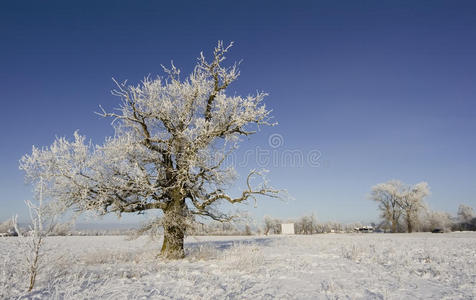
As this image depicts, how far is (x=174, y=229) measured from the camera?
1254cm

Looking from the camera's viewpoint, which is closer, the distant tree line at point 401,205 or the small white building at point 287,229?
the distant tree line at point 401,205

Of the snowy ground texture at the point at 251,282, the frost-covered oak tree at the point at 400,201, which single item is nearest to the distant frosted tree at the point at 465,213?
the frost-covered oak tree at the point at 400,201

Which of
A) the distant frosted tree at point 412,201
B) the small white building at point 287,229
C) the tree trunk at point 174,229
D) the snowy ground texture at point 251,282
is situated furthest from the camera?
the small white building at point 287,229

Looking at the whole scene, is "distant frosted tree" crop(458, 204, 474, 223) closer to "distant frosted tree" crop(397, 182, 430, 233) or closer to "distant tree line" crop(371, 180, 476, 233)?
"distant tree line" crop(371, 180, 476, 233)

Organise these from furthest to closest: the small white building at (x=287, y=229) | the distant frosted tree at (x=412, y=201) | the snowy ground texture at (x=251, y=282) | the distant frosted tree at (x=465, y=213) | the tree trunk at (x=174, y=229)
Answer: the small white building at (x=287, y=229) → the distant frosted tree at (x=465, y=213) → the distant frosted tree at (x=412, y=201) → the tree trunk at (x=174, y=229) → the snowy ground texture at (x=251, y=282)

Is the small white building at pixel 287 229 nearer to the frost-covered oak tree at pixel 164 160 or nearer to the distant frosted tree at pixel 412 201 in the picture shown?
the distant frosted tree at pixel 412 201

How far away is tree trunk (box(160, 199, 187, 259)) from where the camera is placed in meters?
12.0

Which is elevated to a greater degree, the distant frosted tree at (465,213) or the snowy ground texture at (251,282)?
the distant frosted tree at (465,213)

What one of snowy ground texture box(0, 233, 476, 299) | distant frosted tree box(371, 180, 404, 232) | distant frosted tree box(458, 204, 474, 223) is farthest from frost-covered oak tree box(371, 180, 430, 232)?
snowy ground texture box(0, 233, 476, 299)

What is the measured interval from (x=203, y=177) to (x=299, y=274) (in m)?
6.38

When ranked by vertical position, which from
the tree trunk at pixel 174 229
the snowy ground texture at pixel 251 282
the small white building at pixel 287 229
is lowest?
the small white building at pixel 287 229

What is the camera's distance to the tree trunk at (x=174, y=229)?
12.0 meters

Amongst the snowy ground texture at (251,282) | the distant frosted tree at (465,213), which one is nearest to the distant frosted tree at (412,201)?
the distant frosted tree at (465,213)

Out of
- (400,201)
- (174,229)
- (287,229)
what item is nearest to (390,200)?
(400,201)
